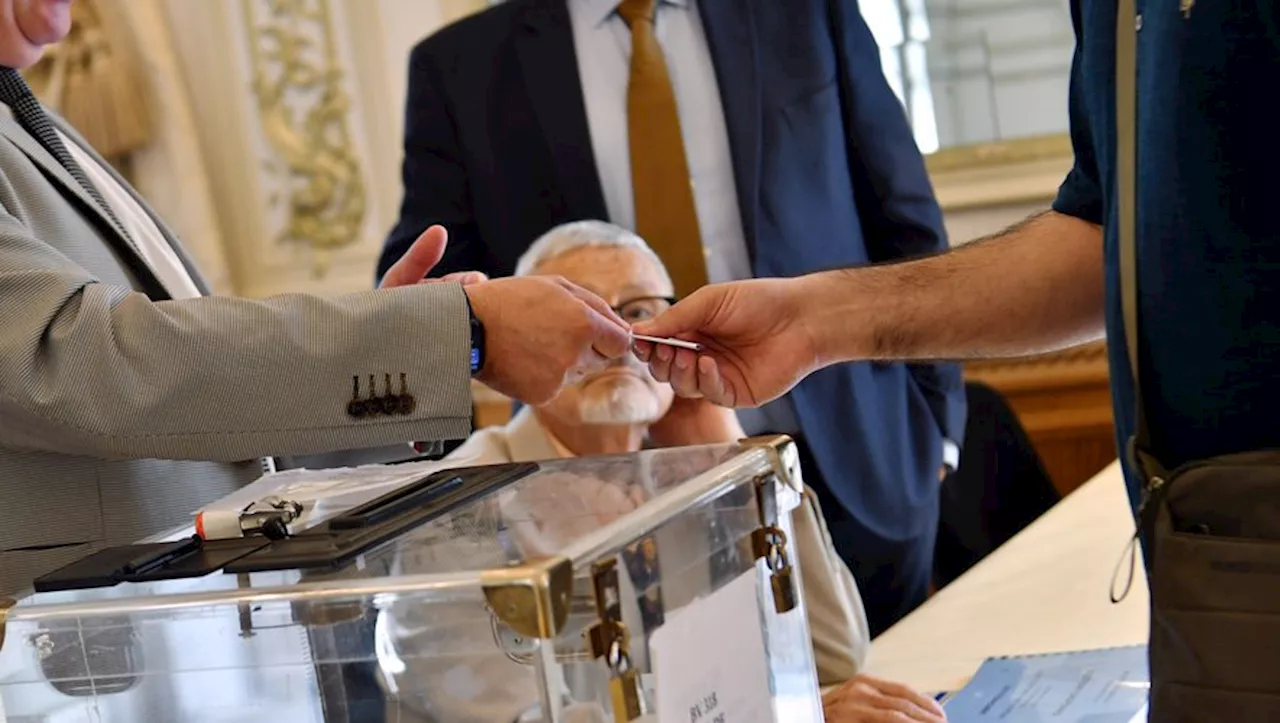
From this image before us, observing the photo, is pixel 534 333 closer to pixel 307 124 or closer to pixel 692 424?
pixel 692 424

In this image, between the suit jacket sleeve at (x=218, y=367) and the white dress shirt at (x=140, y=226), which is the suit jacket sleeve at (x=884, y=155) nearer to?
the white dress shirt at (x=140, y=226)

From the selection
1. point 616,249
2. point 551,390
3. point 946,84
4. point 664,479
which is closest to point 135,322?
point 551,390

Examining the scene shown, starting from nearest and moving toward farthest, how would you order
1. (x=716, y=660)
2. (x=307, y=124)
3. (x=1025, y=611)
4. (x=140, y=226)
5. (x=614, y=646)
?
1. (x=614, y=646)
2. (x=716, y=660)
3. (x=140, y=226)
4. (x=1025, y=611)
5. (x=307, y=124)

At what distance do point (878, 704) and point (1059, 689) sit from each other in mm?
222

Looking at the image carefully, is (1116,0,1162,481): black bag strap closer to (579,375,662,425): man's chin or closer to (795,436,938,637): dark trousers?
(579,375,662,425): man's chin

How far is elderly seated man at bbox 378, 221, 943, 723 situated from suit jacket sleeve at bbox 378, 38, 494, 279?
0.52 meters

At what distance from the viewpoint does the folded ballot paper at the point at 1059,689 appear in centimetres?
162

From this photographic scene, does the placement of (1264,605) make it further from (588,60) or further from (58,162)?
(588,60)

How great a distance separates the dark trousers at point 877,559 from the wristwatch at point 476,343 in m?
1.48

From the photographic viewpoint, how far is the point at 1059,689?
1705 mm

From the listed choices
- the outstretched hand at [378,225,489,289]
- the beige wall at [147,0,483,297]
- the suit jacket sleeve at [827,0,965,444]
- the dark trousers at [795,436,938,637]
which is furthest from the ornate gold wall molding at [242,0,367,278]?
the outstretched hand at [378,225,489,289]

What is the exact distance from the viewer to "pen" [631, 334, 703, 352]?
153 cm

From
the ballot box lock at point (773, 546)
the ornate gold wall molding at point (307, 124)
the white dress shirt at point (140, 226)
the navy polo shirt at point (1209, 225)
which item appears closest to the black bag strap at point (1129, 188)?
the navy polo shirt at point (1209, 225)

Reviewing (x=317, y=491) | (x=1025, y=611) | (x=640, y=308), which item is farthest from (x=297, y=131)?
(x=317, y=491)
